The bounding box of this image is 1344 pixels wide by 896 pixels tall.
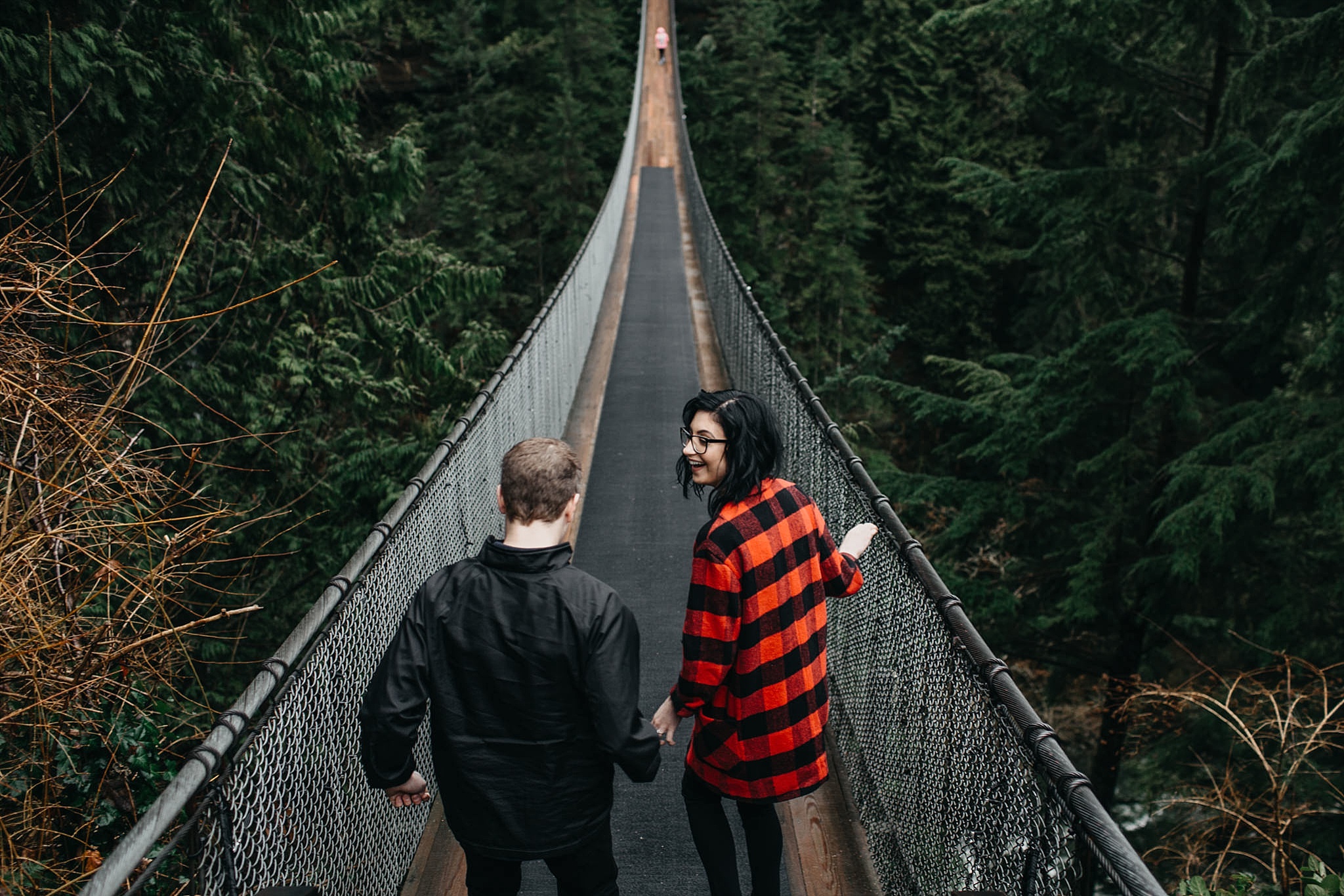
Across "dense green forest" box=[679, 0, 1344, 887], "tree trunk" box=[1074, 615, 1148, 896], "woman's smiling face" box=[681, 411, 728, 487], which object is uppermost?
"woman's smiling face" box=[681, 411, 728, 487]

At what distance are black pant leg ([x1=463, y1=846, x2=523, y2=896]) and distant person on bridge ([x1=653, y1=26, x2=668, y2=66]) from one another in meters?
34.6

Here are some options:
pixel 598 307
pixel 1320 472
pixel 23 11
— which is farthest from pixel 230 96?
pixel 1320 472

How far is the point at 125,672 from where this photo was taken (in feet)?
8.18

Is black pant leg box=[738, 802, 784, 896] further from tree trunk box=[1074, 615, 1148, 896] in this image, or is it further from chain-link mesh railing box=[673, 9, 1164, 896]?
tree trunk box=[1074, 615, 1148, 896]

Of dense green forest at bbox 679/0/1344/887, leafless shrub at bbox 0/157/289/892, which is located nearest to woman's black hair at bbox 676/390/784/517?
leafless shrub at bbox 0/157/289/892

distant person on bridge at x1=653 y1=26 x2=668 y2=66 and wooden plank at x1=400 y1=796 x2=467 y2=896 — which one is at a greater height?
distant person on bridge at x1=653 y1=26 x2=668 y2=66

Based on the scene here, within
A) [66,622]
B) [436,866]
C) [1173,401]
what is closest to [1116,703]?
[1173,401]

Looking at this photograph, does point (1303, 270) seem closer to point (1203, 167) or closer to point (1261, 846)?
point (1203, 167)

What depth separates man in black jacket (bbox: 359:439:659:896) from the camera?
1.73 m

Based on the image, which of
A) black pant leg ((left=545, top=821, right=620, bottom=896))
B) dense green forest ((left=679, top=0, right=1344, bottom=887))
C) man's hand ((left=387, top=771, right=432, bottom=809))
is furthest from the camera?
dense green forest ((left=679, top=0, right=1344, bottom=887))

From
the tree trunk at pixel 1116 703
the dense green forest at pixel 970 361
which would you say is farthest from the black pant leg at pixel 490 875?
the tree trunk at pixel 1116 703

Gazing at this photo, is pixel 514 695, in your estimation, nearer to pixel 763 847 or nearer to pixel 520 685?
pixel 520 685

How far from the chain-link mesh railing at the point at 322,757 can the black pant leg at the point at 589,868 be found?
57cm

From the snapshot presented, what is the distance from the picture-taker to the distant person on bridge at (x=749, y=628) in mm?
1915
